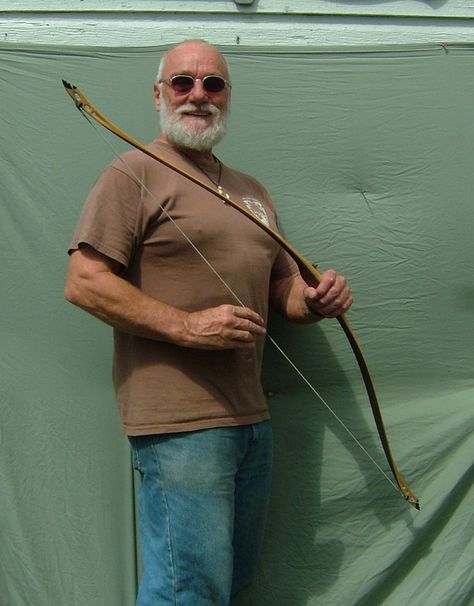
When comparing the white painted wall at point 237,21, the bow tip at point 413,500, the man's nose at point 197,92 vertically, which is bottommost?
the bow tip at point 413,500

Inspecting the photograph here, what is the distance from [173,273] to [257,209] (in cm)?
38

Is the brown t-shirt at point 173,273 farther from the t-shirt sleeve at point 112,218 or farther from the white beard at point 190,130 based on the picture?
the white beard at point 190,130

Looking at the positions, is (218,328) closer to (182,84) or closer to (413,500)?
(182,84)

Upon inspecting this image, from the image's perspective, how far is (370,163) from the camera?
3.06 meters

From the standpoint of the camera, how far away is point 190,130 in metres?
2.59

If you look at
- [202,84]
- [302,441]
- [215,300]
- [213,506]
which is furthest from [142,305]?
[302,441]

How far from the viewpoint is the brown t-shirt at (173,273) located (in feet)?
7.72

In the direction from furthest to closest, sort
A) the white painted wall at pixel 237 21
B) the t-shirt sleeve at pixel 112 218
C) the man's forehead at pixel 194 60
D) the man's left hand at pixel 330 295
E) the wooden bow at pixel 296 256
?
1. the white painted wall at pixel 237 21
2. the man's forehead at pixel 194 60
3. the man's left hand at pixel 330 295
4. the wooden bow at pixel 296 256
5. the t-shirt sleeve at pixel 112 218

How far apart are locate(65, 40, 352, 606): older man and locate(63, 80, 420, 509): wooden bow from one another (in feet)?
0.14

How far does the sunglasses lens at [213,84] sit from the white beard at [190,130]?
0.14ft

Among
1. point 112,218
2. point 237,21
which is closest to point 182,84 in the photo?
point 112,218

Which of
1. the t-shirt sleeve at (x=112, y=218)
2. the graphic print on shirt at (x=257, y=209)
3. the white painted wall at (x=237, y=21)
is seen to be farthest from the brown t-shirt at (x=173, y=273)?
the white painted wall at (x=237, y=21)

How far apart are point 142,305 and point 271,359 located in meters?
0.73

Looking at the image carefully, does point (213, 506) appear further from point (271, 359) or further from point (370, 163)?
point (370, 163)
